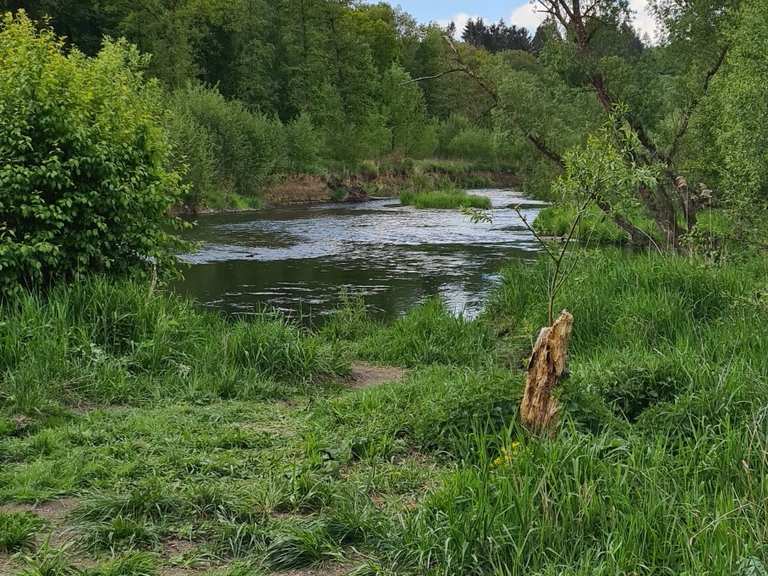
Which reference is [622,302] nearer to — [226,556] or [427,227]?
[226,556]

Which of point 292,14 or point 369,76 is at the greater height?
point 292,14

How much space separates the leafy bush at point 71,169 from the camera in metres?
8.41

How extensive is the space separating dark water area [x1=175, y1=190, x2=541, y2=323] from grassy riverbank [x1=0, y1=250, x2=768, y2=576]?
269 centimetres

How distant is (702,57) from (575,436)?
14.4 metres

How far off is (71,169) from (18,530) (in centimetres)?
582

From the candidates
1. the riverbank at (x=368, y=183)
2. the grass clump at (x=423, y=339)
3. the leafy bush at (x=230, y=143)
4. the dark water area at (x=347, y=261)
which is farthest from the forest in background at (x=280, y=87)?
the grass clump at (x=423, y=339)

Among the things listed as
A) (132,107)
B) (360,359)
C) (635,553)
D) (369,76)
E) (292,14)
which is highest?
(292,14)

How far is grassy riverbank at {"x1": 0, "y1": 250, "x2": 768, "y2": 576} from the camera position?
12.1 feet

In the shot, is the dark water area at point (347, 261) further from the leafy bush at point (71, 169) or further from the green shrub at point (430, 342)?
the leafy bush at point (71, 169)

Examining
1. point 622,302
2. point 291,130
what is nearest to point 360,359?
point 622,302

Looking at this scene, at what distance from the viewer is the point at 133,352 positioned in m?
7.73

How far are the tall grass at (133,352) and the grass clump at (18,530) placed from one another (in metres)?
2.20

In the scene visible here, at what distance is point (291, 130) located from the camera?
178ft

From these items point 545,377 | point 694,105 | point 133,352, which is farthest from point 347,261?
point 545,377
